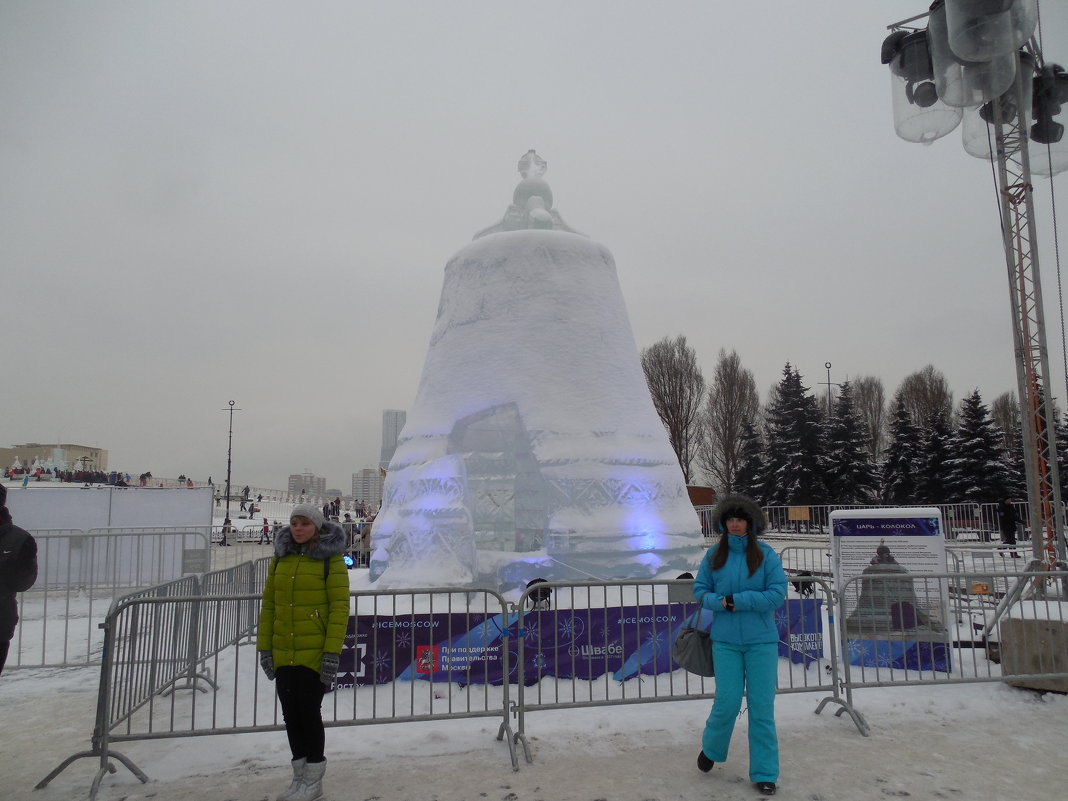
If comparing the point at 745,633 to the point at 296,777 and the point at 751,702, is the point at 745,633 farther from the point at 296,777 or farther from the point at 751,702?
the point at 296,777

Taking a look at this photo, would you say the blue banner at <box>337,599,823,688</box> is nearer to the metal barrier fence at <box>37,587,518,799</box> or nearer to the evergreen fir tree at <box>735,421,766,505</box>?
the metal barrier fence at <box>37,587,518,799</box>

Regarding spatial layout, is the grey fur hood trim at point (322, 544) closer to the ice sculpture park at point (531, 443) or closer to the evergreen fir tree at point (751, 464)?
the ice sculpture park at point (531, 443)

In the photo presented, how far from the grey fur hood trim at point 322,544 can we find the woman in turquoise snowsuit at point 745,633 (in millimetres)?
2173

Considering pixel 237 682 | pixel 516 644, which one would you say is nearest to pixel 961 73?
pixel 516 644

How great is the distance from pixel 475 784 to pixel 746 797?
155 centimetres

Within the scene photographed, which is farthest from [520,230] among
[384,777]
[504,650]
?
[384,777]

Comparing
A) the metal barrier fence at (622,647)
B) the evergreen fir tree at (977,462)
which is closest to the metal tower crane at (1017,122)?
the metal barrier fence at (622,647)

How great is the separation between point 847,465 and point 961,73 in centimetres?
2600

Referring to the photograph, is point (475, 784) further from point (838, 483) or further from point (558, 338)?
point (838, 483)

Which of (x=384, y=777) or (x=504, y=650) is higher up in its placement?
(x=504, y=650)

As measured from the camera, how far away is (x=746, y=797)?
3941 millimetres

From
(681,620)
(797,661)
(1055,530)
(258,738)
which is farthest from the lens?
(1055,530)

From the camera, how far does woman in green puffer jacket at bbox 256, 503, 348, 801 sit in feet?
12.8

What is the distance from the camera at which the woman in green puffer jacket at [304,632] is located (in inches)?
154
